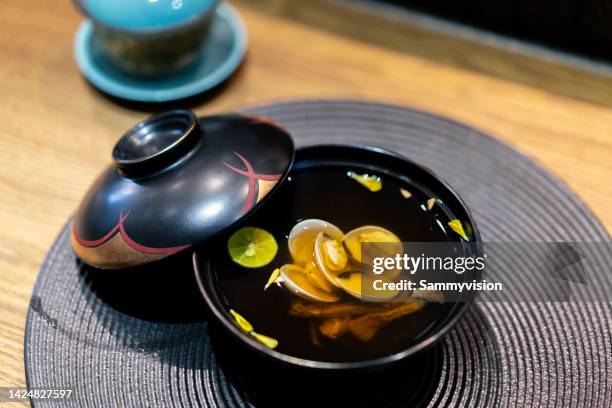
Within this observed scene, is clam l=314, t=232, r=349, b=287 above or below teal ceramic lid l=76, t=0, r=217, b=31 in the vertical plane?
below

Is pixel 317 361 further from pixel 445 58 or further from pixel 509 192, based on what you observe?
pixel 445 58

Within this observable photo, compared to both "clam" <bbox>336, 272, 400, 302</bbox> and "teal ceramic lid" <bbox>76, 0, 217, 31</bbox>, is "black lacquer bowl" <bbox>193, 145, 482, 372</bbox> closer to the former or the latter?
"clam" <bbox>336, 272, 400, 302</bbox>

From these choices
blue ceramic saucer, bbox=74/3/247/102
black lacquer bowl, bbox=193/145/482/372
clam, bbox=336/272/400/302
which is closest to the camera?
black lacquer bowl, bbox=193/145/482/372

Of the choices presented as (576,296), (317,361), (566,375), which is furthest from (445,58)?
(317,361)

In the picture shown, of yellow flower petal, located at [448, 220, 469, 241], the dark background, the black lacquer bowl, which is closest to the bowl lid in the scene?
the black lacquer bowl

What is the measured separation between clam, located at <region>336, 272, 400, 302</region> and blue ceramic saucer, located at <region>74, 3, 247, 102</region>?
66cm

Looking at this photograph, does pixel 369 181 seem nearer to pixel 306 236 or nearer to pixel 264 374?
pixel 306 236

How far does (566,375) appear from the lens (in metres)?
0.89

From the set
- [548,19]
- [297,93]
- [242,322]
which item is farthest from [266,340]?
[548,19]

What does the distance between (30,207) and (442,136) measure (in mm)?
811

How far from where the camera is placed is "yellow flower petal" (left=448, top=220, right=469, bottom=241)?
3.06 feet

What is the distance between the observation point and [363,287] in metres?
0.92

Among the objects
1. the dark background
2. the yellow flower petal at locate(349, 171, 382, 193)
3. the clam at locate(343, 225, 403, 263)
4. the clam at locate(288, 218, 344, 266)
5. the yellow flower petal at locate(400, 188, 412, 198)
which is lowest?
the clam at locate(288, 218, 344, 266)

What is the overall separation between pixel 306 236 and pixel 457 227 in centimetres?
23
